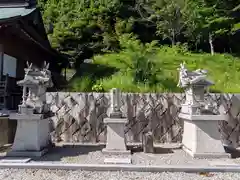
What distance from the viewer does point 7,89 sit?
892cm

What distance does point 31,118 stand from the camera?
6.09 metres

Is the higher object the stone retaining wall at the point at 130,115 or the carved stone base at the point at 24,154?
the stone retaining wall at the point at 130,115

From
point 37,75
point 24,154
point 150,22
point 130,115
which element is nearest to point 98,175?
point 24,154

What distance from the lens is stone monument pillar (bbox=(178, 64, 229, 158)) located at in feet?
19.9

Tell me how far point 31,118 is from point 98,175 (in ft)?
7.58

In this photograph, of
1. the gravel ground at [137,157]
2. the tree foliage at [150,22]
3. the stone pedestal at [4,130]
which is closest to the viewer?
the gravel ground at [137,157]

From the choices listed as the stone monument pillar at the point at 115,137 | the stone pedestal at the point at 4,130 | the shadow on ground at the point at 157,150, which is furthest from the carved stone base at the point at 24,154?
the shadow on ground at the point at 157,150

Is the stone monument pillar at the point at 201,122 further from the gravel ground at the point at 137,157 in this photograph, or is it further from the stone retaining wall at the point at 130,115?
the stone retaining wall at the point at 130,115

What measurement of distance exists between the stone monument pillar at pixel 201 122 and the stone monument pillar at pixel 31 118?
11.4 ft

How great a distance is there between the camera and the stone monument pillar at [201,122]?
19.9 feet

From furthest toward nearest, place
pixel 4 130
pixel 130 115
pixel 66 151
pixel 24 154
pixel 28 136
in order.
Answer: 1. pixel 130 115
2. pixel 4 130
3. pixel 66 151
4. pixel 28 136
5. pixel 24 154

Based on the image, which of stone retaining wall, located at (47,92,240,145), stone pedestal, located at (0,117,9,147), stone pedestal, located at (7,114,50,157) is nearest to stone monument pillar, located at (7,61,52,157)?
stone pedestal, located at (7,114,50,157)

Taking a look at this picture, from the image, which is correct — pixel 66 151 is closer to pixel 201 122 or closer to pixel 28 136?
pixel 28 136

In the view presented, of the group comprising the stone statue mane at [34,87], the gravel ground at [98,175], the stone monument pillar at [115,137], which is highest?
the stone statue mane at [34,87]
